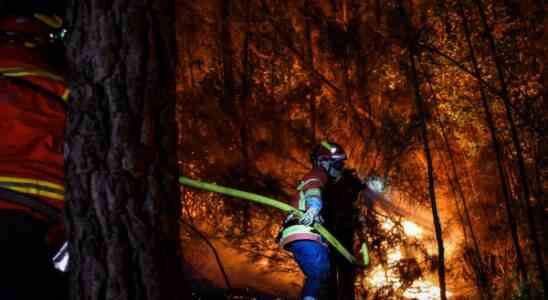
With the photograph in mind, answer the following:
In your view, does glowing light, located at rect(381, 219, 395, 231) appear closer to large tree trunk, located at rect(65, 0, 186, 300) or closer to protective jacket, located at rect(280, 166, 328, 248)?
protective jacket, located at rect(280, 166, 328, 248)

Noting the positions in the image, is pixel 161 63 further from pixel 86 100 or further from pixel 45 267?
pixel 45 267

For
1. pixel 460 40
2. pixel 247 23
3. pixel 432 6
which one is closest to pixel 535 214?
pixel 460 40

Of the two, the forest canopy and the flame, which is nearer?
the flame

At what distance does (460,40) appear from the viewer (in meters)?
10.8

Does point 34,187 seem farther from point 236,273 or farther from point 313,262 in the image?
point 236,273

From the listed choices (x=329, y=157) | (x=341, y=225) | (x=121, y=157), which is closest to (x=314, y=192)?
(x=329, y=157)

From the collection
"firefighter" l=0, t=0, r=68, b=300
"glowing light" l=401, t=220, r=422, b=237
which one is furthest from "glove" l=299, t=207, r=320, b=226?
"glowing light" l=401, t=220, r=422, b=237

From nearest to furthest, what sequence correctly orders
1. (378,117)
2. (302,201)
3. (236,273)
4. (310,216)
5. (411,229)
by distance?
1. (310,216)
2. (302,201)
3. (236,273)
4. (411,229)
5. (378,117)

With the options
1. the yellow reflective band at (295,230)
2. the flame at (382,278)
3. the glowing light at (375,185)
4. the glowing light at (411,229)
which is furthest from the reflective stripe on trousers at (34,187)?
the glowing light at (411,229)

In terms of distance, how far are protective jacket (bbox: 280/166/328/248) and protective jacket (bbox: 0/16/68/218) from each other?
3.26m

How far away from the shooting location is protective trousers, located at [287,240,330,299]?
15.2 ft

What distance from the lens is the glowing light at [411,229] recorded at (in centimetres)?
1016

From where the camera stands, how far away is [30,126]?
1750mm

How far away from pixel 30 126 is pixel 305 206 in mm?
3500
